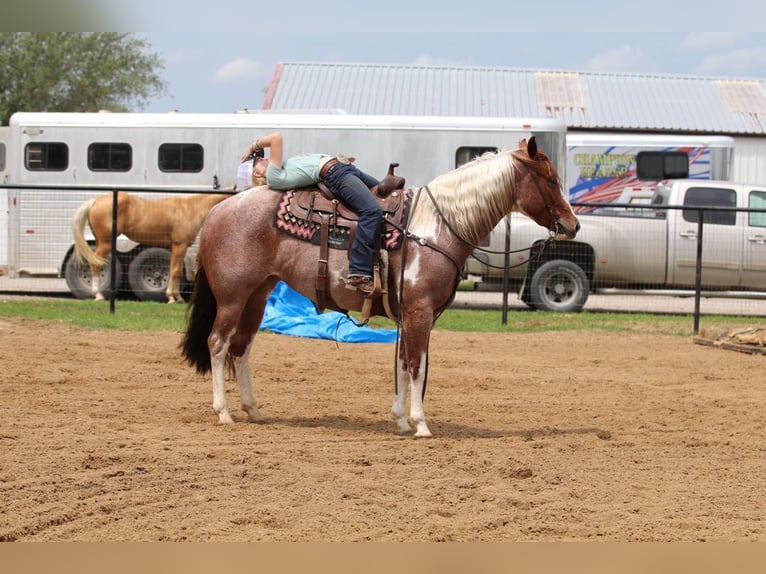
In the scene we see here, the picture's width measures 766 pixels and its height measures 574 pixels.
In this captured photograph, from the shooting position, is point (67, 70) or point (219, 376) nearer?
point (219, 376)

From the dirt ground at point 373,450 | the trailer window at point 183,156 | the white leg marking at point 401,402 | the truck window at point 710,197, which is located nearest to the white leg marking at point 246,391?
the dirt ground at point 373,450

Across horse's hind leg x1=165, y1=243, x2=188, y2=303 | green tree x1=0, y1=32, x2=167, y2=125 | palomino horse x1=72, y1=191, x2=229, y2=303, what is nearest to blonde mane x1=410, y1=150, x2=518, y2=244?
palomino horse x1=72, y1=191, x2=229, y2=303

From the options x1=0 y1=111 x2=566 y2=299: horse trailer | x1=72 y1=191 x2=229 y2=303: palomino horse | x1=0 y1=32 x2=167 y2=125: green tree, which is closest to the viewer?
x1=72 y1=191 x2=229 y2=303: palomino horse

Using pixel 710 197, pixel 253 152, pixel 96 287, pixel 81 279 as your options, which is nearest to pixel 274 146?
pixel 253 152

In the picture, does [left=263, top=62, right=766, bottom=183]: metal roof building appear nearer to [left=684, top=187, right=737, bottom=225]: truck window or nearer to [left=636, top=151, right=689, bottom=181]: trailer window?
[left=636, top=151, right=689, bottom=181]: trailer window

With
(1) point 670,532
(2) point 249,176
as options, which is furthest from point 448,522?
(2) point 249,176

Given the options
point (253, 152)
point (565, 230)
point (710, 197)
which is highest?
point (253, 152)

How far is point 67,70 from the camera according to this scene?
41.8 m

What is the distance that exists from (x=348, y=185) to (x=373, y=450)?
6.10ft

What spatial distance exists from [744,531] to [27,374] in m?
6.39

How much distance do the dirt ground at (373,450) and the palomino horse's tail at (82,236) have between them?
158 inches

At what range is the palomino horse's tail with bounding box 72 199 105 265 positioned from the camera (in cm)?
1462

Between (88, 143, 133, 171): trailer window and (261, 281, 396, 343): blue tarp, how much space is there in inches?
237

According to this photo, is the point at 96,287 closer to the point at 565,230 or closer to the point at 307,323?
the point at 307,323
